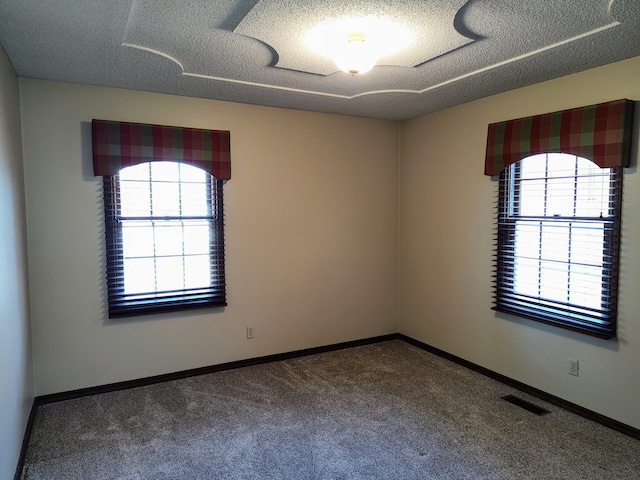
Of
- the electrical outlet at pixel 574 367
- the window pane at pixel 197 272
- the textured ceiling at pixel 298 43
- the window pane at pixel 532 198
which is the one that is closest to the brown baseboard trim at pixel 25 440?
the window pane at pixel 197 272

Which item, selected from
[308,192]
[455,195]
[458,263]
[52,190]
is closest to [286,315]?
[308,192]

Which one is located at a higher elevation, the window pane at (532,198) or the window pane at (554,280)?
the window pane at (532,198)

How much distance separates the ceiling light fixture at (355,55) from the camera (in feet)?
7.55

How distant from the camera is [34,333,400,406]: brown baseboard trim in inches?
129

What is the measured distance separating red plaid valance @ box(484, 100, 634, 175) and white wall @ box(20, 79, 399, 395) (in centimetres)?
137

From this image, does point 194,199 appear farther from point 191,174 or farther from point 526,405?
point 526,405

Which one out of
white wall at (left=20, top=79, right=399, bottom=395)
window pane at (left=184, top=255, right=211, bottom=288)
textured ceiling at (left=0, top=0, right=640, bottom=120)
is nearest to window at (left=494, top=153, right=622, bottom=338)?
textured ceiling at (left=0, top=0, right=640, bottom=120)

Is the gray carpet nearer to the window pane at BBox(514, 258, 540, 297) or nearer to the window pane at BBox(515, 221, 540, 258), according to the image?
the window pane at BBox(514, 258, 540, 297)

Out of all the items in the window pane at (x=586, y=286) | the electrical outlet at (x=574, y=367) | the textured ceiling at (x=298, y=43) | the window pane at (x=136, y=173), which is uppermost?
the textured ceiling at (x=298, y=43)

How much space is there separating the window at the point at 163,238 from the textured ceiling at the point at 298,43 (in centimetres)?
73

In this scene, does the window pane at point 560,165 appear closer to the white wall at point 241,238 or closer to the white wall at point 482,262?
the white wall at point 482,262

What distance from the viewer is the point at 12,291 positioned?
247 centimetres

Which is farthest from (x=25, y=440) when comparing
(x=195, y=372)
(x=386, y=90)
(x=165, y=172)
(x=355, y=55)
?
(x=386, y=90)

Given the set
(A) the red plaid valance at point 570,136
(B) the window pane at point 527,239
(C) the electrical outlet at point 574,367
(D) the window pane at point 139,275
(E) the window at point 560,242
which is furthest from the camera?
(D) the window pane at point 139,275
